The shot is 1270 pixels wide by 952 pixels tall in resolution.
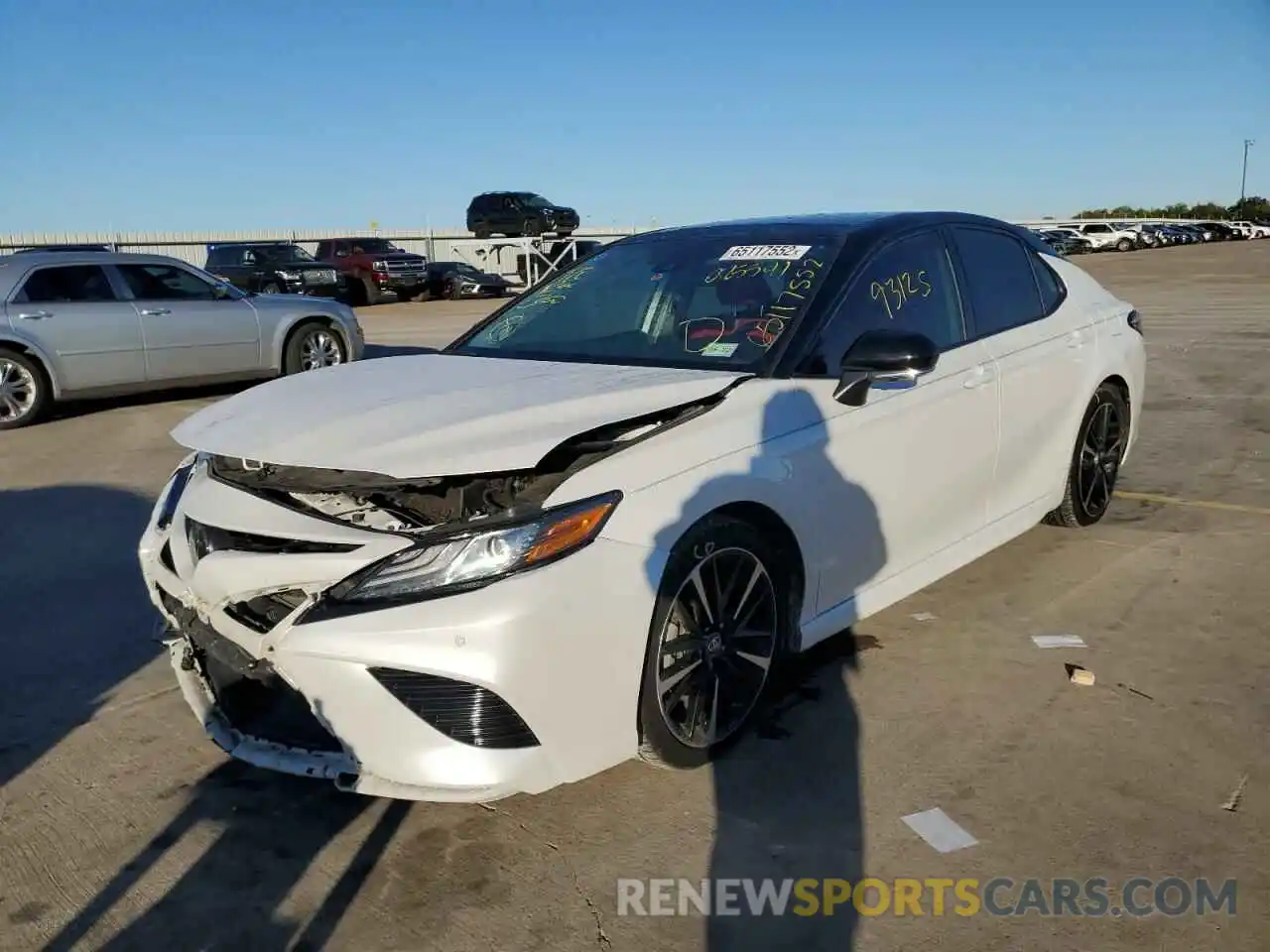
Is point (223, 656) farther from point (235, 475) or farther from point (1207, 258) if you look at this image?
point (1207, 258)

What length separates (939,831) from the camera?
2961mm

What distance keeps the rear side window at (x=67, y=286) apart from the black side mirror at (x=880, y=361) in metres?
8.86

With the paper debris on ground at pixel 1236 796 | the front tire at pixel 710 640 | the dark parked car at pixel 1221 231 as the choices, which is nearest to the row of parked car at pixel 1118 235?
the dark parked car at pixel 1221 231

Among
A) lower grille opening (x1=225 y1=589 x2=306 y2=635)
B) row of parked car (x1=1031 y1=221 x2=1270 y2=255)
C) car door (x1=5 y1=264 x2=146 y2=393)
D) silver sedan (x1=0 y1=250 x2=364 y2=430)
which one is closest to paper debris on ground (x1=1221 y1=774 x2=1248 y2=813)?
lower grille opening (x1=225 y1=589 x2=306 y2=635)

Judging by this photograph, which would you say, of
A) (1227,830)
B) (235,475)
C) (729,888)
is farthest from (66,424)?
(1227,830)

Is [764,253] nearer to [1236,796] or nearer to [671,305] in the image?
[671,305]

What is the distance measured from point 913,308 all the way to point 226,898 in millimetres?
3130

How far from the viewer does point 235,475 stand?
327 cm

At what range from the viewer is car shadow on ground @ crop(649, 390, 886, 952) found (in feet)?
8.62

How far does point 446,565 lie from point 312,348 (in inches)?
382

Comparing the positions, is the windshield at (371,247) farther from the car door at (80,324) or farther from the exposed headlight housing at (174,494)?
the exposed headlight housing at (174,494)

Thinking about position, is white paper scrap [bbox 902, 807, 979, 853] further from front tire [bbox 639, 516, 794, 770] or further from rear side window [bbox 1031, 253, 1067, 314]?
rear side window [bbox 1031, 253, 1067, 314]

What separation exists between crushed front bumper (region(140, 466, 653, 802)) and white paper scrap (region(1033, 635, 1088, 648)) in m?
2.05

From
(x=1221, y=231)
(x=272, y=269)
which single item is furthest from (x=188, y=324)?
(x=1221, y=231)
